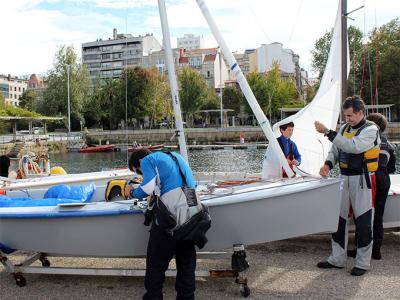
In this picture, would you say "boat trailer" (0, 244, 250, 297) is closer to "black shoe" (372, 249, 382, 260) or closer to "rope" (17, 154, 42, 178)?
"black shoe" (372, 249, 382, 260)

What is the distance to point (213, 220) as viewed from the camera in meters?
4.95

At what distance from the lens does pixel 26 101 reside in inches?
3821

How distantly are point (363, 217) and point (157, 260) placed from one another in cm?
247

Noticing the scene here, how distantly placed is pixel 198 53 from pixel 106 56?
29.1 m

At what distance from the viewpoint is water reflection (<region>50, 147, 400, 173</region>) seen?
34.6 metres

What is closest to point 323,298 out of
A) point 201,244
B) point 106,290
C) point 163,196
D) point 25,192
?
point 201,244

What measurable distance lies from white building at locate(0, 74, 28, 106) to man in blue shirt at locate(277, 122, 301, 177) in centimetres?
14338

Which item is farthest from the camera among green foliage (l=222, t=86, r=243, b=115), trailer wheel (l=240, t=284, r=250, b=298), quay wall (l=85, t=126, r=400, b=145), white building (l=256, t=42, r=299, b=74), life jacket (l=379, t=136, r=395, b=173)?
white building (l=256, t=42, r=299, b=74)

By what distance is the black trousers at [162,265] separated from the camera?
4.33 m

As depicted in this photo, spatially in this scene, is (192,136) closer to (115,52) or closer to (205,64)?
(205,64)

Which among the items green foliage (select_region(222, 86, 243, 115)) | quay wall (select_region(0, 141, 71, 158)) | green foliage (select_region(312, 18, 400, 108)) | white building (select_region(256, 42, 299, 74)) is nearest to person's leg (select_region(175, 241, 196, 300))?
quay wall (select_region(0, 141, 71, 158))

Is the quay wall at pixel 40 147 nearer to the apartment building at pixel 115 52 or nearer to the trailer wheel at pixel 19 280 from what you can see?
the trailer wheel at pixel 19 280

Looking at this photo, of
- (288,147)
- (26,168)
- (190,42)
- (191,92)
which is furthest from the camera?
(190,42)

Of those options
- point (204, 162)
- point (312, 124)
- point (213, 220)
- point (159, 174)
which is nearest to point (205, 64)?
point (204, 162)
